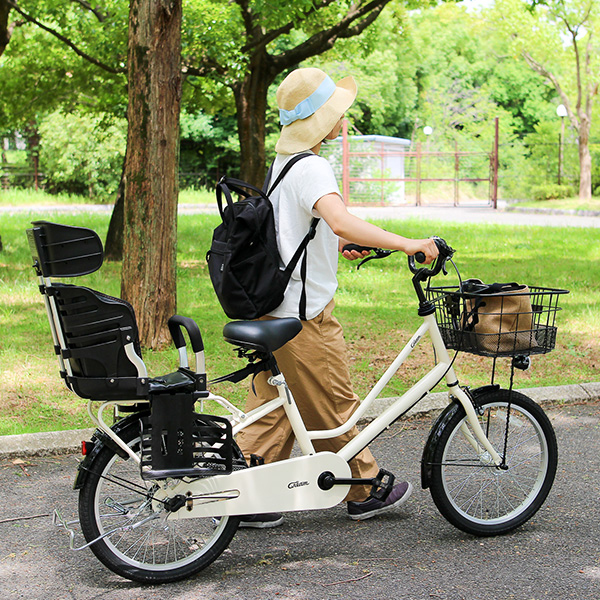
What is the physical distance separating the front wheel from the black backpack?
3.29ft

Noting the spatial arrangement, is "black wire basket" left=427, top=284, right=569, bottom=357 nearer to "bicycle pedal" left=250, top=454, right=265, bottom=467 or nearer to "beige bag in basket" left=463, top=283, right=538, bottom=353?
"beige bag in basket" left=463, top=283, right=538, bottom=353

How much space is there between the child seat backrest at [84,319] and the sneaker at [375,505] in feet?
4.46

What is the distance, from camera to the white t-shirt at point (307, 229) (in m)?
3.56

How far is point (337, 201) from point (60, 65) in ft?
49.3

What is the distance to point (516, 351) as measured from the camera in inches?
142

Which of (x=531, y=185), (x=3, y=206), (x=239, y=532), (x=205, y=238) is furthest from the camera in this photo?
(x=531, y=185)

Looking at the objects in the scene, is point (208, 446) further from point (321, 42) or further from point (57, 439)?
point (321, 42)

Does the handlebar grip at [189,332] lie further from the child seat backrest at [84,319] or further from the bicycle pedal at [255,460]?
the bicycle pedal at [255,460]

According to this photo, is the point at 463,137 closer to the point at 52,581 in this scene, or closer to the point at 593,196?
the point at 593,196

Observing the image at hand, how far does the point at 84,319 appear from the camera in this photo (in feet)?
10.2

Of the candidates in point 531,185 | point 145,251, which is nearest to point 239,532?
point 145,251

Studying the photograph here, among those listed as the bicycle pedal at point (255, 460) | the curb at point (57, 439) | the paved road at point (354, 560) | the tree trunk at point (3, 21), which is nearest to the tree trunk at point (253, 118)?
the tree trunk at point (3, 21)

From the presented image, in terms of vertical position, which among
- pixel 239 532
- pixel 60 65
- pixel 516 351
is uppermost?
pixel 60 65

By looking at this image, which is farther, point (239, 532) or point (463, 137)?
point (463, 137)
